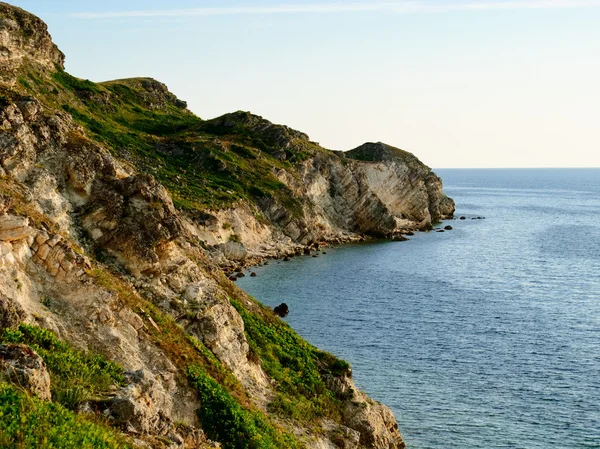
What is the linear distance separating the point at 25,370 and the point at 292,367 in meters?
20.4

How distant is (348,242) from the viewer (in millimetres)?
124812

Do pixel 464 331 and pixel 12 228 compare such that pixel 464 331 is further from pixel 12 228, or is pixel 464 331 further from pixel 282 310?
pixel 12 228

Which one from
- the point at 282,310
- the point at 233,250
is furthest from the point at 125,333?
the point at 233,250

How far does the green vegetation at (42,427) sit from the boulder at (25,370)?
497mm

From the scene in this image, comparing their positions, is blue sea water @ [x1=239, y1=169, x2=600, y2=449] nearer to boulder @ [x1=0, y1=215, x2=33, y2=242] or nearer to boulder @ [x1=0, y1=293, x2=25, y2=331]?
boulder @ [x1=0, y1=215, x2=33, y2=242]

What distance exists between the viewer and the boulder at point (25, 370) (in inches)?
596

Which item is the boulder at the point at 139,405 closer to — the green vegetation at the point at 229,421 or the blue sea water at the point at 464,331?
the green vegetation at the point at 229,421

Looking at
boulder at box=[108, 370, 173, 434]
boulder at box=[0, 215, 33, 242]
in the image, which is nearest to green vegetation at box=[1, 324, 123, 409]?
boulder at box=[108, 370, 173, 434]

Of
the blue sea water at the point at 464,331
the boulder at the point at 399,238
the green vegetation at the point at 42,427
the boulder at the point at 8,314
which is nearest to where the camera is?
the green vegetation at the point at 42,427

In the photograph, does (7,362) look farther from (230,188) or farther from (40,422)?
(230,188)

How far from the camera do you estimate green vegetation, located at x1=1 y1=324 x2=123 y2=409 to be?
16953mm

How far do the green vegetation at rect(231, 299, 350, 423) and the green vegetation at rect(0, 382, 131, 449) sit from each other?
14.9 m

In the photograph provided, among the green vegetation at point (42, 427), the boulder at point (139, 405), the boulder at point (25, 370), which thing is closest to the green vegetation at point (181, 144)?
the boulder at point (139, 405)

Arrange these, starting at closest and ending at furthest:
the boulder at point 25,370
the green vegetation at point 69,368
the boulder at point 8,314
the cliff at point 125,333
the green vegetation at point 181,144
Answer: the boulder at point 25,370
the cliff at point 125,333
the green vegetation at point 69,368
the boulder at point 8,314
the green vegetation at point 181,144
